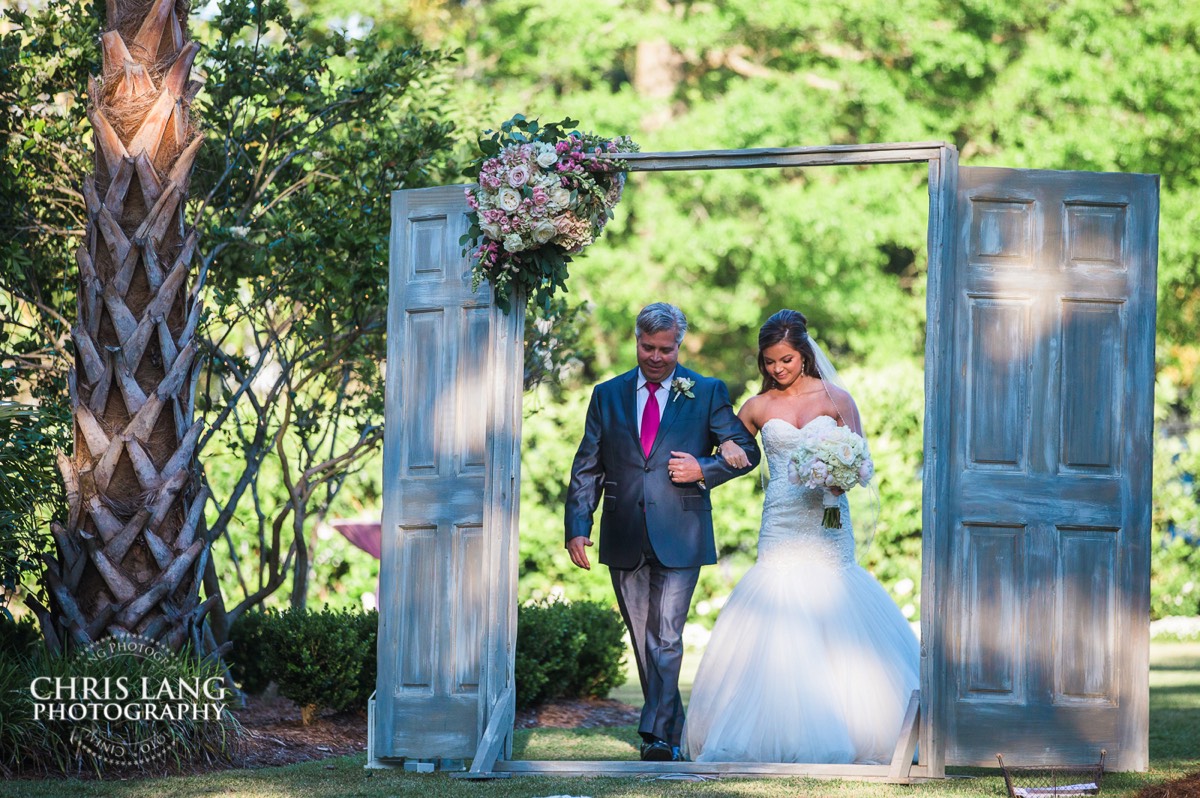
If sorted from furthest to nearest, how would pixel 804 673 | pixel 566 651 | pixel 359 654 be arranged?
pixel 566 651 < pixel 359 654 < pixel 804 673

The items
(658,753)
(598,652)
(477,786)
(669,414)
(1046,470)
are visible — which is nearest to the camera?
(477,786)

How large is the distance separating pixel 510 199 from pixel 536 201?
123mm

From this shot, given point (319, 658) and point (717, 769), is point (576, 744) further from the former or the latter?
point (717, 769)

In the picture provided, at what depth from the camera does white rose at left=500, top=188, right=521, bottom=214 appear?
666cm

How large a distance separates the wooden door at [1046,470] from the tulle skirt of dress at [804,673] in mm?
655

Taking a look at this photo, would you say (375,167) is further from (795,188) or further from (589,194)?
(795,188)

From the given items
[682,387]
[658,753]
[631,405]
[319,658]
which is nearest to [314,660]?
[319,658]

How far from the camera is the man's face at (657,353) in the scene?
7.23 metres

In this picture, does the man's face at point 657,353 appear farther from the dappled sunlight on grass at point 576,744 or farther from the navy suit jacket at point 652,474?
the dappled sunlight on grass at point 576,744

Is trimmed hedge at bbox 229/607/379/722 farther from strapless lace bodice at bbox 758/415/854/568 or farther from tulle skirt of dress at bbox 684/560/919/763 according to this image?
strapless lace bodice at bbox 758/415/854/568

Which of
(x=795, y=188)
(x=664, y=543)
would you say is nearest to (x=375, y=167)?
Answer: (x=664, y=543)

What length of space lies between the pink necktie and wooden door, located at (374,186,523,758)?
0.72 meters

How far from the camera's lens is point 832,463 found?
721 centimetres

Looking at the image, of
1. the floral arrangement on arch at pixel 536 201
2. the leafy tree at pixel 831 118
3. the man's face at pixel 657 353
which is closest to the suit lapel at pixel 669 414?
the man's face at pixel 657 353
